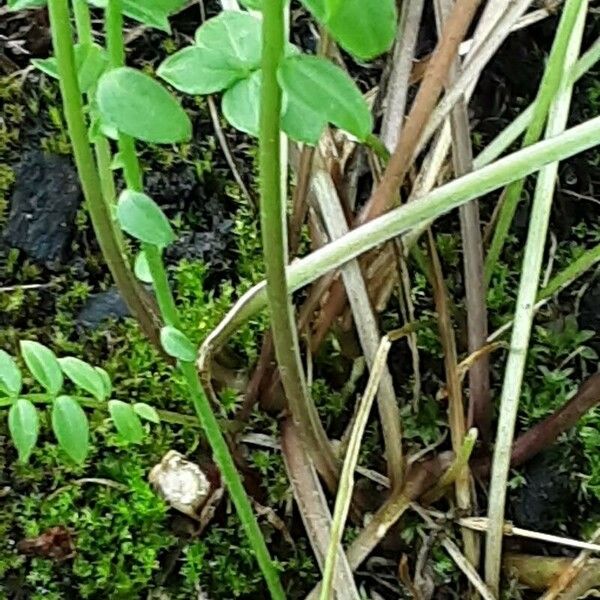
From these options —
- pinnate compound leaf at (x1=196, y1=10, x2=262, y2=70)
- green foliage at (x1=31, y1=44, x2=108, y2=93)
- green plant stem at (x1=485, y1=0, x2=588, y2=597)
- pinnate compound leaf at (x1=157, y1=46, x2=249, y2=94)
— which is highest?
pinnate compound leaf at (x1=196, y1=10, x2=262, y2=70)

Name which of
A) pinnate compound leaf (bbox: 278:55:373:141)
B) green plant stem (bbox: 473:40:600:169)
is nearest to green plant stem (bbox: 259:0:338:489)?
pinnate compound leaf (bbox: 278:55:373:141)

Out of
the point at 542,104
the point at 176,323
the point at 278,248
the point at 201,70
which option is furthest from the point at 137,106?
the point at 542,104

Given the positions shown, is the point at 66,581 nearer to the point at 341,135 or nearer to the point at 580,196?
the point at 341,135

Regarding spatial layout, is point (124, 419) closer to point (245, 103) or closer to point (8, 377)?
point (8, 377)

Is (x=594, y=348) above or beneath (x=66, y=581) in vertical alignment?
above

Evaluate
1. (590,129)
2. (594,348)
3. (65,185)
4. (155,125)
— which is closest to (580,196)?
(594,348)

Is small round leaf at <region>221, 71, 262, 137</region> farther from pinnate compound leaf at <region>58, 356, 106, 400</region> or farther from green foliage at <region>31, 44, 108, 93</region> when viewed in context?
pinnate compound leaf at <region>58, 356, 106, 400</region>
